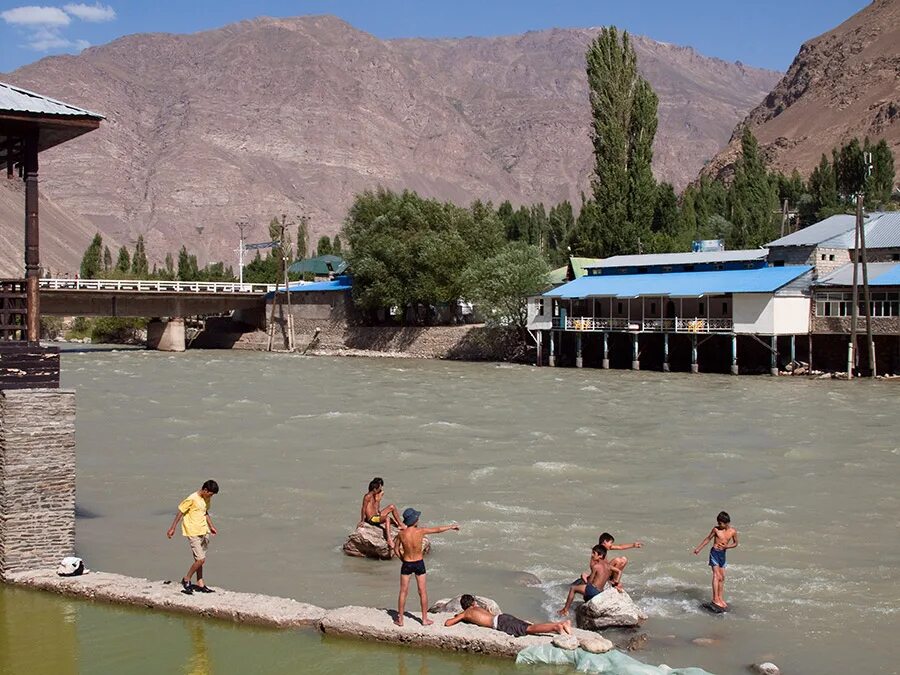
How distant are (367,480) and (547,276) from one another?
4726 centimetres

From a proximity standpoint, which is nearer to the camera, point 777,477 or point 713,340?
point 777,477

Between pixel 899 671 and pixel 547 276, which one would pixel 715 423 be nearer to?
pixel 899 671

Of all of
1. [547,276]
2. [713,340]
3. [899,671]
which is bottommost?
[899,671]

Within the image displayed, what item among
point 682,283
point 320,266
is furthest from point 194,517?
point 320,266

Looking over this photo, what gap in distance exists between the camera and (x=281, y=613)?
516 inches

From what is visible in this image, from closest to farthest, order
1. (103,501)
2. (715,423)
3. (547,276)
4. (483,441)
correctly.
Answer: (103,501) < (483,441) < (715,423) < (547,276)

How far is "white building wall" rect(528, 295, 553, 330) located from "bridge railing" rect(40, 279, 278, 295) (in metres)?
29.5

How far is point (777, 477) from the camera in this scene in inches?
974

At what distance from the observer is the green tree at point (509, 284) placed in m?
68.6

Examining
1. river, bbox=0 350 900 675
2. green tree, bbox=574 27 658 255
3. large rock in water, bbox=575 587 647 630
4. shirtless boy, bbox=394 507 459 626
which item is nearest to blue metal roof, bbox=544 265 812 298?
green tree, bbox=574 27 658 255

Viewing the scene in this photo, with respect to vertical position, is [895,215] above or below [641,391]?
above

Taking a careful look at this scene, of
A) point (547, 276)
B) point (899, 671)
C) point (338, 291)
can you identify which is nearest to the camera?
point (899, 671)

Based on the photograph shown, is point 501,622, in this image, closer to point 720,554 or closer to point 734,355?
point 720,554

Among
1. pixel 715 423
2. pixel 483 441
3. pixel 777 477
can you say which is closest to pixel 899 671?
pixel 777 477
